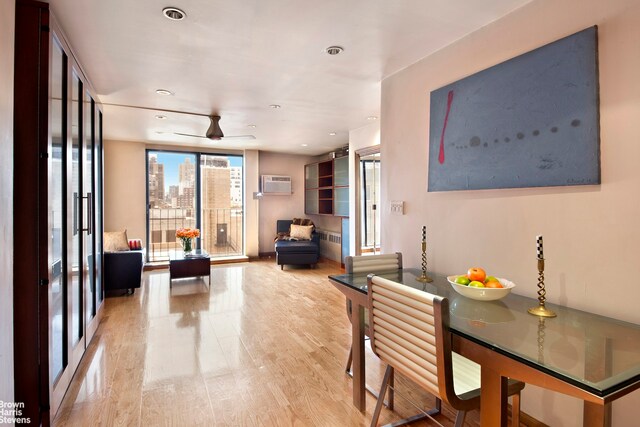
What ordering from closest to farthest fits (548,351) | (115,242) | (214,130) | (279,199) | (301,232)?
(548,351)
(214,130)
(115,242)
(301,232)
(279,199)

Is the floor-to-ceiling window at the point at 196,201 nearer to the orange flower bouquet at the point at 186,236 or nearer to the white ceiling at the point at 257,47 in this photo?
the orange flower bouquet at the point at 186,236

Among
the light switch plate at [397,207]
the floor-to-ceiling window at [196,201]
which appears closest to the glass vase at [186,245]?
the floor-to-ceiling window at [196,201]

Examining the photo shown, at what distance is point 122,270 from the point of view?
4.28m

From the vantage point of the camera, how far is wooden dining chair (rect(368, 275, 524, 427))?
4.26 ft

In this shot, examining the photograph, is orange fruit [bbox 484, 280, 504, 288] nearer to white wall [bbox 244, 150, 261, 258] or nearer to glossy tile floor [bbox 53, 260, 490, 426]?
glossy tile floor [bbox 53, 260, 490, 426]

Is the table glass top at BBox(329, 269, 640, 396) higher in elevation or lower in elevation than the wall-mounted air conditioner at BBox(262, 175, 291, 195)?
lower

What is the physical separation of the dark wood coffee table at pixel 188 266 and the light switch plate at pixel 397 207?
10.3 ft

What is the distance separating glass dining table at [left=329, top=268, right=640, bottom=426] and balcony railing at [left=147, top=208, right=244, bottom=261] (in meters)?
5.96

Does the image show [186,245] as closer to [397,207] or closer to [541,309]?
[397,207]

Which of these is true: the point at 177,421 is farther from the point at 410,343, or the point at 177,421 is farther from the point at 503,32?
the point at 503,32

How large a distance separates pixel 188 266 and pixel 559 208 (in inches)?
180

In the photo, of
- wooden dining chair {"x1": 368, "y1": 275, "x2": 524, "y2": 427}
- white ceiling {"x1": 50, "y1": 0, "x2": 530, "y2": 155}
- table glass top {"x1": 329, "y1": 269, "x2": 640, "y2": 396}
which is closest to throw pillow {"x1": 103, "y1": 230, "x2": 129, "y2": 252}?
white ceiling {"x1": 50, "y1": 0, "x2": 530, "y2": 155}

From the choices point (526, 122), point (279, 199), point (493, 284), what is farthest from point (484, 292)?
point (279, 199)

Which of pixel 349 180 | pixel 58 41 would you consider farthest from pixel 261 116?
pixel 58 41
